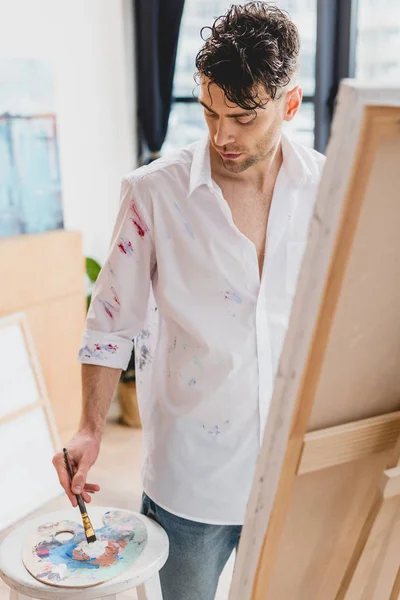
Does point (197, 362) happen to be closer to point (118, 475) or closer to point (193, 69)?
point (118, 475)

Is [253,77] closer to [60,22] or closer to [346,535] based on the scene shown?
[346,535]

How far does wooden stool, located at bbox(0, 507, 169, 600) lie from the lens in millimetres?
1364

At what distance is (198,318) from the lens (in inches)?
58.1

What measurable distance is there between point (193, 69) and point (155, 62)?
232mm

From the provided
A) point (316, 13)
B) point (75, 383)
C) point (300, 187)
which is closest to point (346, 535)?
point (300, 187)

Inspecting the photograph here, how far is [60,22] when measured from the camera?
12.7ft

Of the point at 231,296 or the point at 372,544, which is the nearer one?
the point at 372,544

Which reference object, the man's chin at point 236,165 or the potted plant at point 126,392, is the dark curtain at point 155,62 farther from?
the man's chin at point 236,165

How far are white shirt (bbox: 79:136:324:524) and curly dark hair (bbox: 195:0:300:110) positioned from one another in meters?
0.16

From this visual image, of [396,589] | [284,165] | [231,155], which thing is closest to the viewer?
[396,589]

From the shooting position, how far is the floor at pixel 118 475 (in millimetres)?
3295

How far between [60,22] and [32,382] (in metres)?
1.75

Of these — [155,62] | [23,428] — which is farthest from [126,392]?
[155,62]

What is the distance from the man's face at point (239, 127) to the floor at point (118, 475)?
5.84ft
